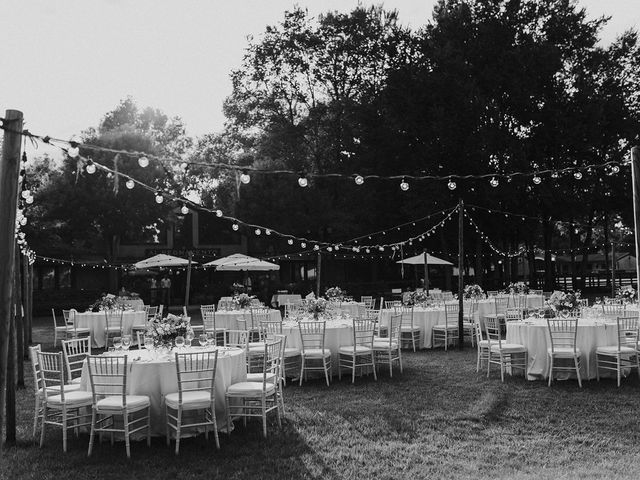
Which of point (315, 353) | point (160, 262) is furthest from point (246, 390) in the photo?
point (160, 262)

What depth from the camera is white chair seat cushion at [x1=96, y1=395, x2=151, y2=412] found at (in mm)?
6493

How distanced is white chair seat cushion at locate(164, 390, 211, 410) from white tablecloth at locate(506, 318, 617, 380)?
18.4ft

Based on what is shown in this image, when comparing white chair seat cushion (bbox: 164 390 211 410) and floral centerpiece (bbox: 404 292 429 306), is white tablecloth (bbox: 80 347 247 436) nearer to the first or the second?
white chair seat cushion (bbox: 164 390 211 410)

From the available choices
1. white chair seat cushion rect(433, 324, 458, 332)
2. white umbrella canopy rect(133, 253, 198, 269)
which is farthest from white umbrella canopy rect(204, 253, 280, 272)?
white chair seat cushion rect(433, 324, 458, 332)

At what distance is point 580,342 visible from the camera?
9953 millimetres

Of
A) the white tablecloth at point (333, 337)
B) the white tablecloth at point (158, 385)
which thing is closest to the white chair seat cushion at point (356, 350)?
the white tablecloth at point (333, 337)

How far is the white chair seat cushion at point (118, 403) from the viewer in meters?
6.49

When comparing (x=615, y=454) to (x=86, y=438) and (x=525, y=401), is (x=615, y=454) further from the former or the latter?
(x=86, y=438)

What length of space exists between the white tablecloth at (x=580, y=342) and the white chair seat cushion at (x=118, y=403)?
20.1ft

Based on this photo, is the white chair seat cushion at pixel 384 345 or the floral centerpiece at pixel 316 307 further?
the floral centerpiece at pixel 316 307

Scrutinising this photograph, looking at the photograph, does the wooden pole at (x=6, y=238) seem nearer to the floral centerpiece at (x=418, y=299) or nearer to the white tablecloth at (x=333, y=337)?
the white tablecloth at (x=333, y=337)

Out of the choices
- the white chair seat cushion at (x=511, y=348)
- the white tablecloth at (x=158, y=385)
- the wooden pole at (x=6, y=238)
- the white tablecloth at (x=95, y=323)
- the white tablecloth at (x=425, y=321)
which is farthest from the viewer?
the white tablecloth at (x=95, y=323)

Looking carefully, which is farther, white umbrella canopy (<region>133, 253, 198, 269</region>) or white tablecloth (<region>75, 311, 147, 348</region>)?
white umbrella canopy (<region>133, 253, 198, 269</region>)

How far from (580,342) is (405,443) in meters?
4.63
